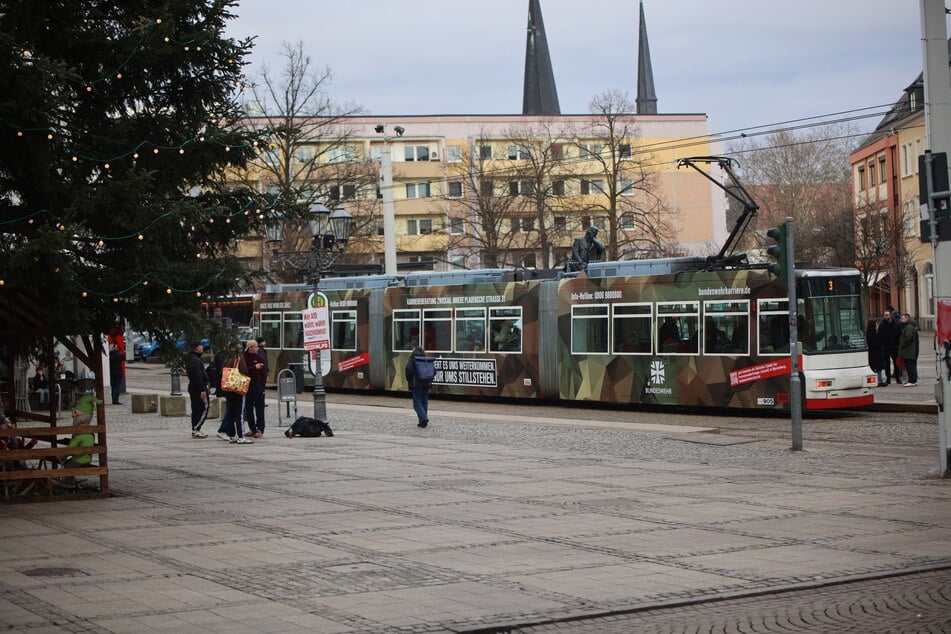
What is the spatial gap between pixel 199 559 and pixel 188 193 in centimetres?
631

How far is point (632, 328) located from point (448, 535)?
17326mm

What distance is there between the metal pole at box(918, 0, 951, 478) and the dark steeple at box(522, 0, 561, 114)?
80.8 metres

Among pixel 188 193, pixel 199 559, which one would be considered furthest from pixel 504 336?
pixel 199 559

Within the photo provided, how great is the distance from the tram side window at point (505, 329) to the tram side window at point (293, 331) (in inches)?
334

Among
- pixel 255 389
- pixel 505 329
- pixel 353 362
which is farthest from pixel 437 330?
pixel 255 389

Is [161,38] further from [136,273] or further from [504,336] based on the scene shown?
[504,336]

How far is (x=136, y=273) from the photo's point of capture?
14.5 meters

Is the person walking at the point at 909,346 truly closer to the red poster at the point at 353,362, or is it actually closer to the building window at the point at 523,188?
the red poster at the point at 353,362

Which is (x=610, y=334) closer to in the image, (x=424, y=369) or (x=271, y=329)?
(x=424, y=369)

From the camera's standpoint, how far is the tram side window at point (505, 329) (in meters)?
31.8

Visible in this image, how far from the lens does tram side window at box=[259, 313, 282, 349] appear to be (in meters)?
40.1

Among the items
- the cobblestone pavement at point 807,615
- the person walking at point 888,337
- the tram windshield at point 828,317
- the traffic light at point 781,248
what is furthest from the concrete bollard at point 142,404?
the cobblestone pavement at point 807,615

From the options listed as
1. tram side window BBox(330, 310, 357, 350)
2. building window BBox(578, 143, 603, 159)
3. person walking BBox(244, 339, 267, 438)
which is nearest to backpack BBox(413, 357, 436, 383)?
person walking BBox(244, 339, 267, 438)

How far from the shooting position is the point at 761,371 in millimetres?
25922
